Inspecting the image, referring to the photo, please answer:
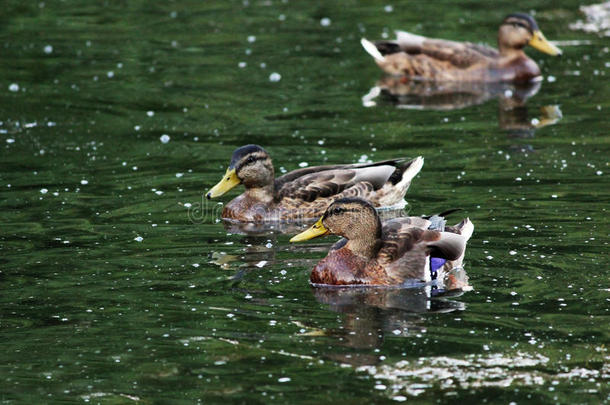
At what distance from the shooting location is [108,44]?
2252 cm

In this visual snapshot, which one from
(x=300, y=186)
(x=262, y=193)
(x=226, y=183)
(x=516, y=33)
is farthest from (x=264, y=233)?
(x=516, y=33)

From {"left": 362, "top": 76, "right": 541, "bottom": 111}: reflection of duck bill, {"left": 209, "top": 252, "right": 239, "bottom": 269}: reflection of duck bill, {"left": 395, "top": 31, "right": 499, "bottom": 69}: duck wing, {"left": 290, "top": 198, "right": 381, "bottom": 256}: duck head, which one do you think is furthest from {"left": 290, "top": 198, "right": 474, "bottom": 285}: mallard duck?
{"left": 395, "top": 31, "right": 499, "bottom": 69}: duck wing

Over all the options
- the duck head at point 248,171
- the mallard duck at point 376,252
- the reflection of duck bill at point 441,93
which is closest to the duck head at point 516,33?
the reflection of duck bill at point 441,93

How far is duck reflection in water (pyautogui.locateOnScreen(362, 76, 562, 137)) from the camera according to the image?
17.0 meters

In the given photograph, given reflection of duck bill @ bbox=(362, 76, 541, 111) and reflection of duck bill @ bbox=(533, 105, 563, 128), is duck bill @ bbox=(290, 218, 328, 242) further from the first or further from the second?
reflection of duck bill @ bbox=(362, 76, 541, 111)

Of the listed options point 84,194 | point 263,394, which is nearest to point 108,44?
point 84,194

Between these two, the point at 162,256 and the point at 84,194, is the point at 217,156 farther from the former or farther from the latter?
the point at 162,256

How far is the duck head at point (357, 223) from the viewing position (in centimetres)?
1051

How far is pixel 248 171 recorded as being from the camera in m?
13.2

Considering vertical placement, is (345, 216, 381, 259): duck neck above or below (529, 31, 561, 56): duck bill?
below

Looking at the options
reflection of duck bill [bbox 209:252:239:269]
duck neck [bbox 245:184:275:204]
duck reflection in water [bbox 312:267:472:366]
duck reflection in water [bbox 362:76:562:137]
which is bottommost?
duck reflection in water [bbox 312:267:472:366]

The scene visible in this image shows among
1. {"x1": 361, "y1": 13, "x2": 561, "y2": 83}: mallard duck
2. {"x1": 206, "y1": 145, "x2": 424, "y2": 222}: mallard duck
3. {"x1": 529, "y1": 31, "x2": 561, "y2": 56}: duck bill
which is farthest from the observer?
{"x1": 529, "y1": 31, "x2": 561, "y2": 56}: duck bill

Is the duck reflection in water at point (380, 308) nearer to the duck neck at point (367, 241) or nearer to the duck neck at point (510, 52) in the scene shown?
the duck neck at point (367, 241)

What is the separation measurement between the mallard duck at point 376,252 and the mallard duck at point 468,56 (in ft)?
31.9
